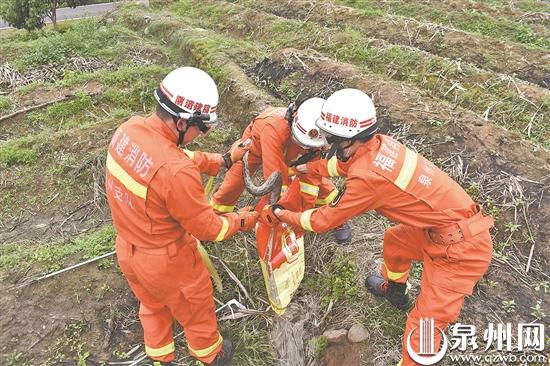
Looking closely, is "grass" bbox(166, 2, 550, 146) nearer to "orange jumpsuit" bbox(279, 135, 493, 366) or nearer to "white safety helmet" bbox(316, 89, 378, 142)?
"orange jumpsuit" bbox(279, 135, 493, 366)

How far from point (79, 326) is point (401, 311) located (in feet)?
9.43

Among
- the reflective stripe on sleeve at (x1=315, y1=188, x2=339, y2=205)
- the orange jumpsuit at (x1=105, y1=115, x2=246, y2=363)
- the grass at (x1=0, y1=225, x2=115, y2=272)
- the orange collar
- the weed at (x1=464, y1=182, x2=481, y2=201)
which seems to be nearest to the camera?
the orange jumpsuit at (x1=105, y1=115, x2=246, y2=363)

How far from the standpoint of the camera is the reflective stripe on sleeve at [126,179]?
2.83 m

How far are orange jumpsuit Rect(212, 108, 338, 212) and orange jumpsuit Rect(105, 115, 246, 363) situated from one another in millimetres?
1071

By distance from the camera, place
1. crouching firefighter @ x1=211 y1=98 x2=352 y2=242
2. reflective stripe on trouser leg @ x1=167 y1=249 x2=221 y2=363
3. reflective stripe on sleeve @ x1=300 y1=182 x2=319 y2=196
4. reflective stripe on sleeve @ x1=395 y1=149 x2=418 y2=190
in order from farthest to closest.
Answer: reflective stripe on sleeve @ x1=300 y1=182 x2=319 y2=196 < crouching firefighter @ x1=211 y1=98 x2=352 y2=242 < reflective stripe on trouser leg @ x1=167 y1=249 x2=221 y2=363 < reflective stripe on sleeve @ x1=395 y1=149 x2=418 y2=190

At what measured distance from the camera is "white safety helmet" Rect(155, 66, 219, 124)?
9.50 ft

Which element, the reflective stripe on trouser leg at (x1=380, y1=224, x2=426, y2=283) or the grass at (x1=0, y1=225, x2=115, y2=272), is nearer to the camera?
the reflective stripe on trouser leg at (x1=380, y1=224, x2=426, y2=283)

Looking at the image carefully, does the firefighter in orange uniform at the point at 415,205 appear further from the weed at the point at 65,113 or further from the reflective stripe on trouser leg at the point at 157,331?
the weed at the point at 65,113

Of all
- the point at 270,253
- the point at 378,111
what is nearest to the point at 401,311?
the point at 270,253

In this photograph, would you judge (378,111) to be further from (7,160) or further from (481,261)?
(7,160)

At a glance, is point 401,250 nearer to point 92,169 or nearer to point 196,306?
point 196,306

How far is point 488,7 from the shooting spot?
41.0 feet

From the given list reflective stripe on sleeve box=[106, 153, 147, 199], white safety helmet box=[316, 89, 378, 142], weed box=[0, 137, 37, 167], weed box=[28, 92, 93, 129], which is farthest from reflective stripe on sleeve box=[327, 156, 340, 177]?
weed box=[28, 92, 93, 129]

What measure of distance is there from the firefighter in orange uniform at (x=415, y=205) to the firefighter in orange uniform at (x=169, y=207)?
914 mm
